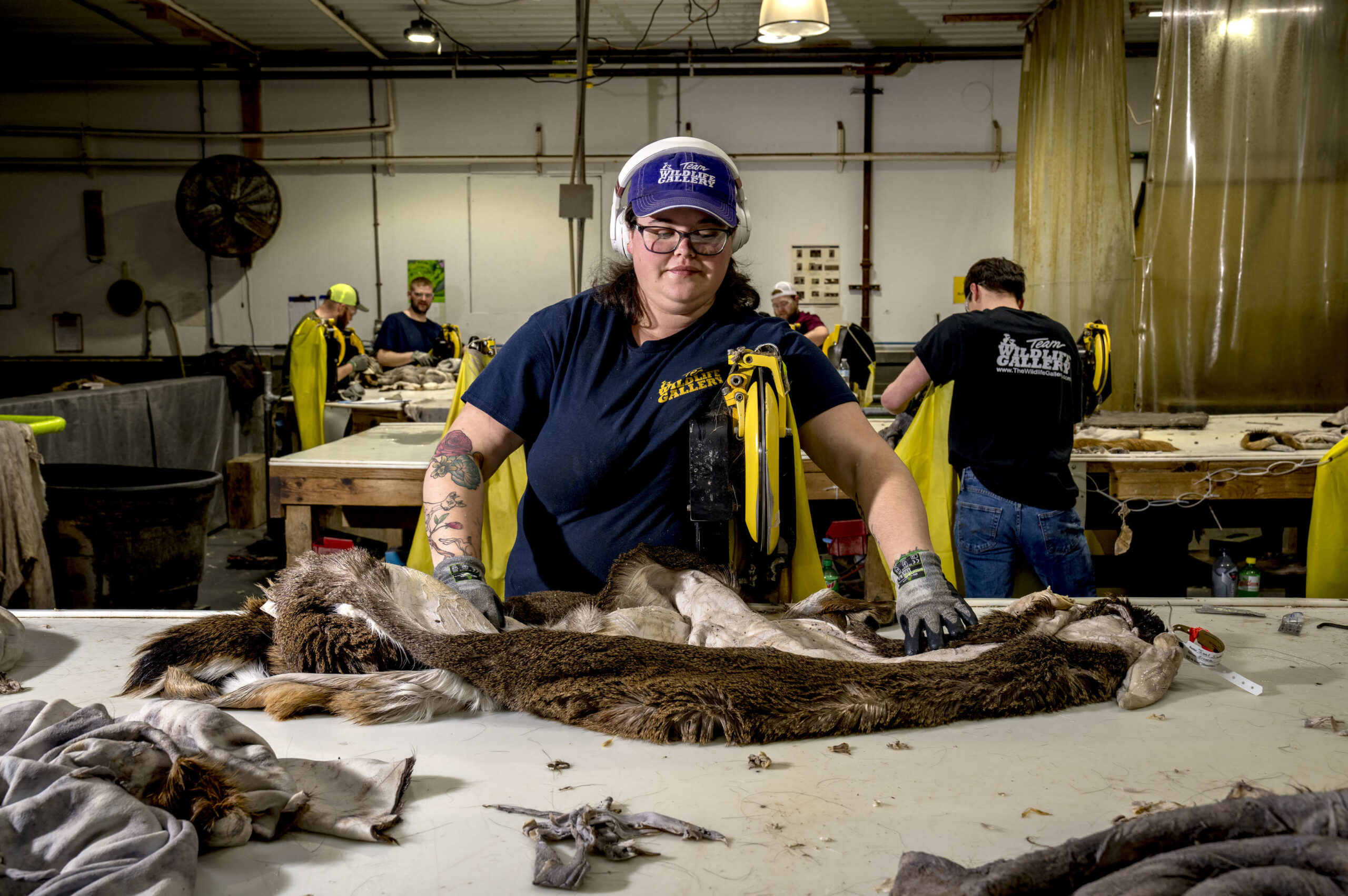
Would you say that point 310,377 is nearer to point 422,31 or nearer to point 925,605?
point 422,31

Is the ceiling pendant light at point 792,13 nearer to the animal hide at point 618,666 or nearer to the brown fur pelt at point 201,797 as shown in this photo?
the animal hide at point 618,666

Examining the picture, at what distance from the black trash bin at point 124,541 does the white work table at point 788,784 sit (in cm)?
250

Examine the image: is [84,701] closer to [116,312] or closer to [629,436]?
[629,436]

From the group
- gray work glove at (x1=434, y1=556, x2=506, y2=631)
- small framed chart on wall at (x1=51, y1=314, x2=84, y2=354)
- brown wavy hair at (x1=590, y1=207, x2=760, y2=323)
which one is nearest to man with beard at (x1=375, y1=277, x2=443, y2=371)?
small framed chart on wall at (x1=51, y1=314, x2=84, y2=354)

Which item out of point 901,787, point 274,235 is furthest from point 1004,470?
point 274,235

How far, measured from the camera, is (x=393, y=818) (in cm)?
90

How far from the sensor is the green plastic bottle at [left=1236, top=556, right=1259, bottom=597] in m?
3.47

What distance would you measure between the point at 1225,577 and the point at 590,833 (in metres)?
3.33

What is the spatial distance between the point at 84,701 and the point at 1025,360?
8.38ft

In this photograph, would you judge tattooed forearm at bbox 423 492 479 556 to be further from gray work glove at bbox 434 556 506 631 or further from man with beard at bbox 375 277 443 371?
man with beard at bbox 375 277 443 371

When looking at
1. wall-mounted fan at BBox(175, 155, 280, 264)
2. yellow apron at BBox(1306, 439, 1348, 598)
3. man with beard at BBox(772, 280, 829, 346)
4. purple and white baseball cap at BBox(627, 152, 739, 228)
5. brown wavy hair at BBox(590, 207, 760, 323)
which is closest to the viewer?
purple and white baseball cap at BBox(627, 152, 739, 228)

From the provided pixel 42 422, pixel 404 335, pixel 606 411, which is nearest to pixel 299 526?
pixel 42 422

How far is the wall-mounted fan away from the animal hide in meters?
8.43

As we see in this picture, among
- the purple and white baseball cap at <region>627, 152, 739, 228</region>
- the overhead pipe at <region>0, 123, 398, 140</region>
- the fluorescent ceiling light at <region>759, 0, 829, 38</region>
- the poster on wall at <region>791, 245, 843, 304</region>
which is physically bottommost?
the purple and white baseball cap at <region>627, 152, 739, 228</region>
